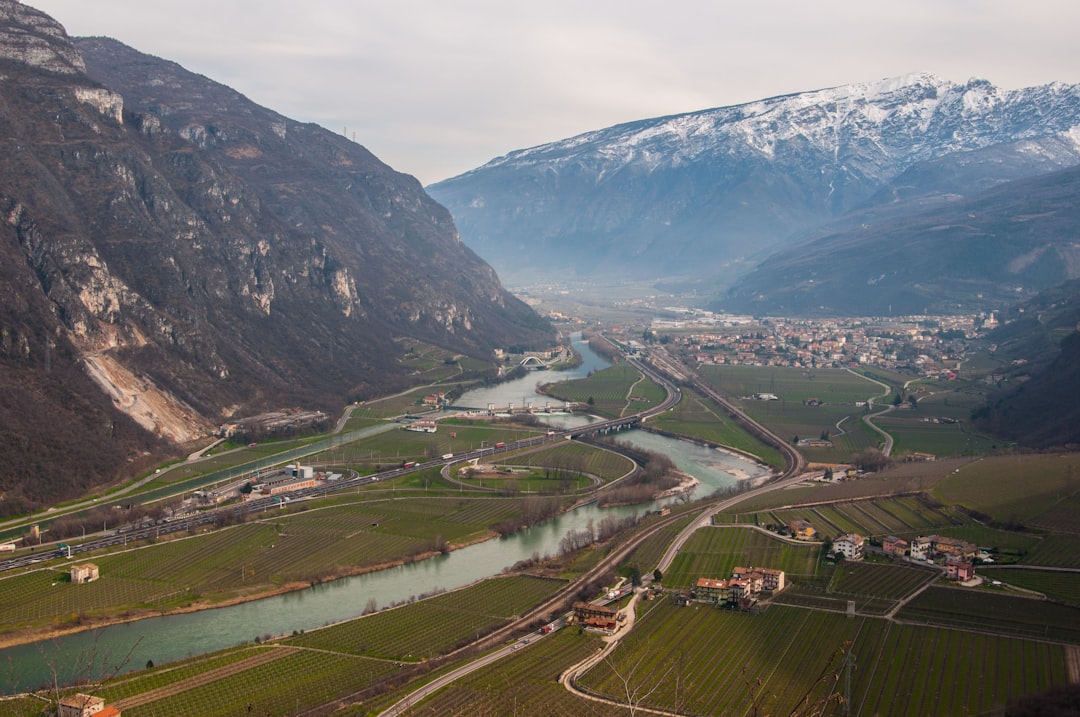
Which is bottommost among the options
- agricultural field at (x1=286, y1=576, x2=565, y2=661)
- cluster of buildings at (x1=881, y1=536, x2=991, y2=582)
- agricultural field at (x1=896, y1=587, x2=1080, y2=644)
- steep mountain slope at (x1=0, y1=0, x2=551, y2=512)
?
agricultural field at (x1=896, y1=587, x2=1080, y2=644)

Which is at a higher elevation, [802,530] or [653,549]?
[653,549]

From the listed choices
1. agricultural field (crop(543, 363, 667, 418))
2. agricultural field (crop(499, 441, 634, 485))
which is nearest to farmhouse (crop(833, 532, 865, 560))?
agricultural field (crop(499, 441, 634, 485))

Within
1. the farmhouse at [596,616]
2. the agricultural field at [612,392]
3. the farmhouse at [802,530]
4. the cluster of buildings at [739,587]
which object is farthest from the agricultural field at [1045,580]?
the agricultural field at [612,392]

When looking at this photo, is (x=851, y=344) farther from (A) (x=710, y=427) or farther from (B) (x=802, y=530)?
(B) (x=802, y=530)

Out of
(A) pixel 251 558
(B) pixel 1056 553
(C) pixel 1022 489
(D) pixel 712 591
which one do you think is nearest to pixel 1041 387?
(C) pixel 1022 489

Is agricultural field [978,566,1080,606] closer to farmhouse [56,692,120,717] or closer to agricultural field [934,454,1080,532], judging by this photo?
agricultural field [934,454,1080,532]

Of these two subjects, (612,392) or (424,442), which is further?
(612,392)

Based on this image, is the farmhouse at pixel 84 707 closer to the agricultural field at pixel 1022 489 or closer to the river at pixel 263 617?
the river at pixel 263 617
